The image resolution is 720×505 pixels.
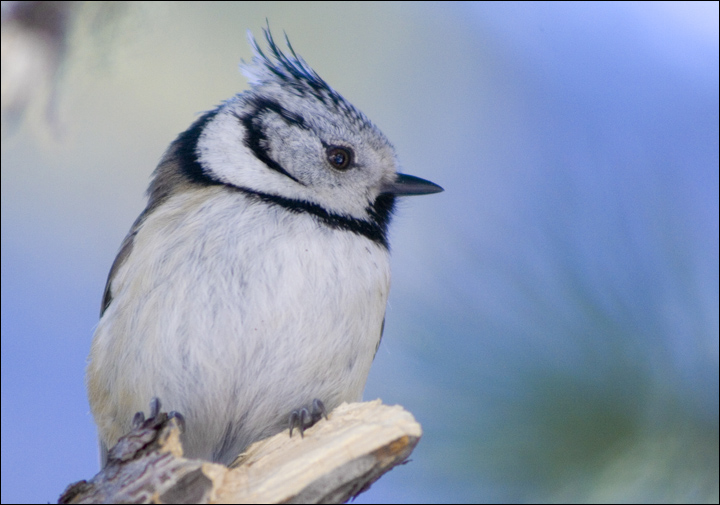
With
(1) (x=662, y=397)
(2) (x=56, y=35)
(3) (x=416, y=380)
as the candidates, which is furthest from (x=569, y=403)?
(2) (x=56, y=35)

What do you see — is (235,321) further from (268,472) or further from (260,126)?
(260,126)

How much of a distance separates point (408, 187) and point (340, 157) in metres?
0.18

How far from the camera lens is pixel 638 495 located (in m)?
2.28

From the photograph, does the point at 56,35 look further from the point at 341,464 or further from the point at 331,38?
the point at 341,464

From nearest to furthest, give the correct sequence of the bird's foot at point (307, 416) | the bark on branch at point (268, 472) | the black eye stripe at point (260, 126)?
the bark on branch at point (268, 472), the bird's foot at point (307, 416), the black eye stripe at point (260, 126)

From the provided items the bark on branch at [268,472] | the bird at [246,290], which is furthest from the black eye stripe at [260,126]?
the bark on branch at [268,472]

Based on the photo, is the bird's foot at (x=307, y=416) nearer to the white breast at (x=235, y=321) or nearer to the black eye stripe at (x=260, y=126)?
the white breast at (x=235, y=321)

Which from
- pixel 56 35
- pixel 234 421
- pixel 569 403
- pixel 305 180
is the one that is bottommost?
pixel 234 421

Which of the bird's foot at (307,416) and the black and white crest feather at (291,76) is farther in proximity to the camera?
the black and white crest feather at (291,76)

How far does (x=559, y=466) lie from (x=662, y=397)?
1.48 feet

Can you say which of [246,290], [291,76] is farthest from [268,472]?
[291,76]

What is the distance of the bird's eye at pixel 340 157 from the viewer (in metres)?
1.39

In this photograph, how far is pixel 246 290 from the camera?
1158mm

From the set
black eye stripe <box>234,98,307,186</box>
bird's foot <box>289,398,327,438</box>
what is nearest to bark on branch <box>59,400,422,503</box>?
bird's foot <box>289,398,327,438</box>
